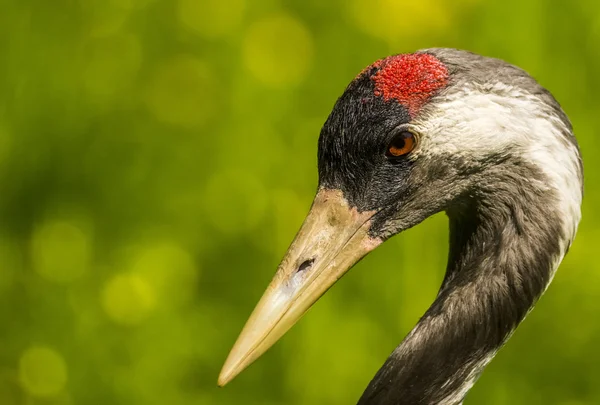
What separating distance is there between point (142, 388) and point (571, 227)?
2.17 meters

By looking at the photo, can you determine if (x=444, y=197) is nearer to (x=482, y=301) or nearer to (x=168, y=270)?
(x=482, y=301)

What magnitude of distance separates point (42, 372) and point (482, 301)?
2.26 meters

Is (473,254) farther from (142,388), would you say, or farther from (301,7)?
(301,7)

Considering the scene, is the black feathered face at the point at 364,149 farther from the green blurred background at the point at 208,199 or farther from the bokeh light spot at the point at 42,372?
the bokeh light spot at the point at 42,372

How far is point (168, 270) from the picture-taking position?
407 centimetres

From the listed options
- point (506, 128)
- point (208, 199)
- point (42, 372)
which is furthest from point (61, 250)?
point (506, 128)

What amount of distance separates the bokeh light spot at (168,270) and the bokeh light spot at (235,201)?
0.69ft

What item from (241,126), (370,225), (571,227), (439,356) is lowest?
(439,356)

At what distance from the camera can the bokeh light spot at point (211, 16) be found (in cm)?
448

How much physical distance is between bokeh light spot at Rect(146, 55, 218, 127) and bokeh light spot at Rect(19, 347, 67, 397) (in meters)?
1.16

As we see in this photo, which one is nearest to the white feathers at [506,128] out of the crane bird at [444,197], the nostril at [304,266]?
the crane bird at [444,197]

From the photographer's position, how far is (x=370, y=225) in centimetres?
232

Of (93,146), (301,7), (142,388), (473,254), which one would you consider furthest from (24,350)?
(473,254)

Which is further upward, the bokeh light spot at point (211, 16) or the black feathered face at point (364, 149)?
the bokeh light spot at point (211, 16)
